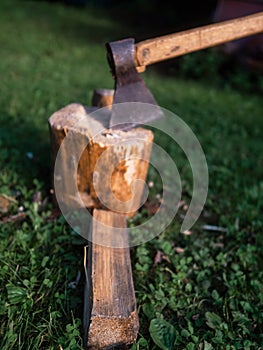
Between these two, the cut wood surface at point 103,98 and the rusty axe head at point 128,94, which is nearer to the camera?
the rusty axe head at point 128,94

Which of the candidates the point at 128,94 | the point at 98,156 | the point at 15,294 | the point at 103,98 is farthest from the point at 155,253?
the point at 103,98

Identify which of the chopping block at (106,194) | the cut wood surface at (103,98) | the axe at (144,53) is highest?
the axe at (144,53)

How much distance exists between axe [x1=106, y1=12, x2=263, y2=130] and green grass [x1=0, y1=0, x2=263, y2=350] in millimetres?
841

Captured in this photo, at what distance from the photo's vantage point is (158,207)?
2.96m

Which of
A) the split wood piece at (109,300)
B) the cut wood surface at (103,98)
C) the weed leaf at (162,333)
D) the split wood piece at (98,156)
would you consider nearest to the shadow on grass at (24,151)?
the split wood piece at (98,156)

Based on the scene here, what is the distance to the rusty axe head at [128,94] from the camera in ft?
7.66

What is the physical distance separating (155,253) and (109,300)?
0.75m

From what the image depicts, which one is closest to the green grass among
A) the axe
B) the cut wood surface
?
the cut wood surface

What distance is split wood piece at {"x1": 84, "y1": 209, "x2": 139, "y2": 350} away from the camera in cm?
172

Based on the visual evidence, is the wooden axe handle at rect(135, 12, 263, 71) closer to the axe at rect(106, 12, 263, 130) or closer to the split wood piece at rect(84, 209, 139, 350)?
the axe at rect(106, 12, 263, 130)

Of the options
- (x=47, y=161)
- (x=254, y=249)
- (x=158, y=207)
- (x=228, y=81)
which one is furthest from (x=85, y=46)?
(x=254, y=249)

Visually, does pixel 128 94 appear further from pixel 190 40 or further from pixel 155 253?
pixel 155 253

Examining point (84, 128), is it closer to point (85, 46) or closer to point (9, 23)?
point (85, 46)

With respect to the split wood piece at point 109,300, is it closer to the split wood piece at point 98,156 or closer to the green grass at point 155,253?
the green grass at point 155,253
